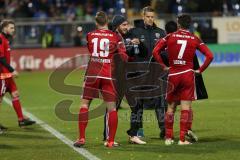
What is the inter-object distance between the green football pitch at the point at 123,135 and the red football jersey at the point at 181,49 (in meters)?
1.31

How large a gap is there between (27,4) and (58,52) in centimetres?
440

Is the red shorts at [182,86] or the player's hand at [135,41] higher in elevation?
the player's hand at [135,41]

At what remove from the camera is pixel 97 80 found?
10.9 meters

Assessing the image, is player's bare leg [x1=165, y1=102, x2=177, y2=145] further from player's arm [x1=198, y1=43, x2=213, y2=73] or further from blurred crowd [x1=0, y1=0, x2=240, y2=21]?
blurred crowd [x1=0, y1=0, x2=240, y2=21]

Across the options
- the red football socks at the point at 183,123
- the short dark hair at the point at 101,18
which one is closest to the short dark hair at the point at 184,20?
the short dark hair at the point at 101,18

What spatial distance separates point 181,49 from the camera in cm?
1098

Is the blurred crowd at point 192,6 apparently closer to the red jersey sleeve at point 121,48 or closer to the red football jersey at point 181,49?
the red football jersey at point 181,49

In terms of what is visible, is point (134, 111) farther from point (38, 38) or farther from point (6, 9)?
point (6, 9)

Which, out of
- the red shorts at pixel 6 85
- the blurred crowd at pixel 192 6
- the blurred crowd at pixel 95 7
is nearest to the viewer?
the red shorts at pixel 6 85

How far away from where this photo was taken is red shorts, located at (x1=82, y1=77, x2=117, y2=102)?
35.8 ft

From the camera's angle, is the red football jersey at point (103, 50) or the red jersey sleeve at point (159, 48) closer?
the red football jersey at point (103, 50)

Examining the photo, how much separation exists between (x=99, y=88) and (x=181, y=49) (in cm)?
145

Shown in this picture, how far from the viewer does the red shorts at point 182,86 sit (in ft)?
36.2

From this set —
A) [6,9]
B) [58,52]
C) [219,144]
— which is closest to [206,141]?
[219,144]
